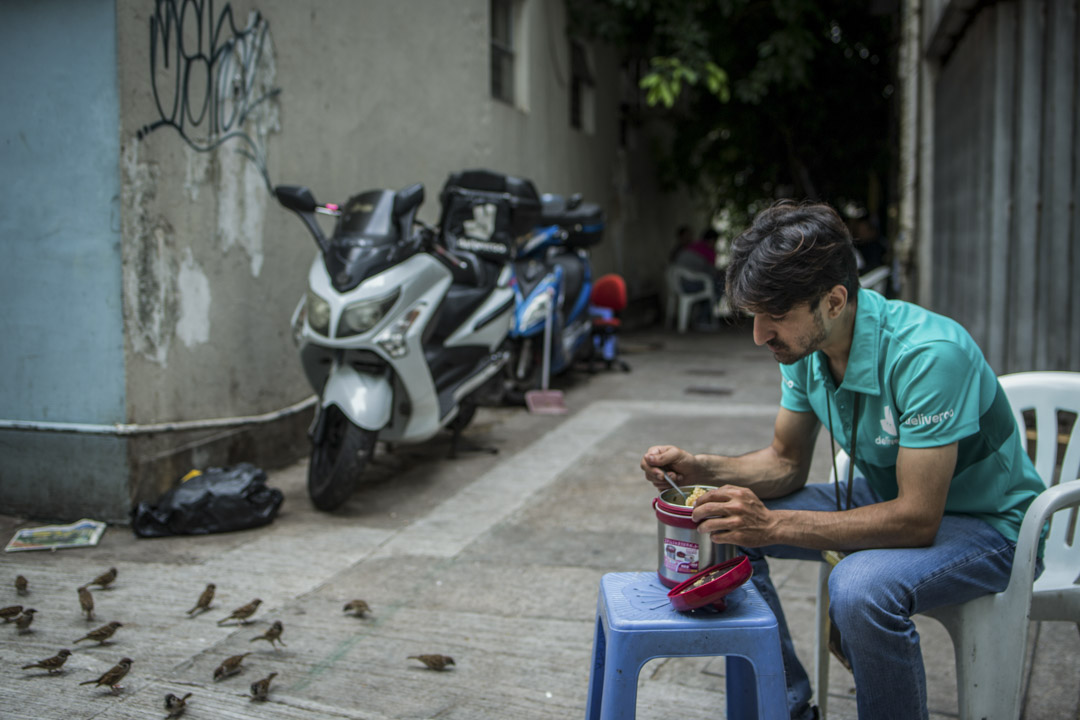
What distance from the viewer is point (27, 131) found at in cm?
434

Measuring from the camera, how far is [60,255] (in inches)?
171

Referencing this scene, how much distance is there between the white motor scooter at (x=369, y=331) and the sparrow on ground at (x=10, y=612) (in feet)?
5.19

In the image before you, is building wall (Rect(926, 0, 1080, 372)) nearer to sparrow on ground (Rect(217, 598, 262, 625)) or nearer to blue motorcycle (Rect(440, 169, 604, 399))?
blue motorcycle (Rect(440, 169, 604, 399))

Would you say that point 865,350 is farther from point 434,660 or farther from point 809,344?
point 434,660

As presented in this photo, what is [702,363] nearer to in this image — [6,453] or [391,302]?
[391,302]

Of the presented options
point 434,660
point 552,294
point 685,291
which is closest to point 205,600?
point 434,660

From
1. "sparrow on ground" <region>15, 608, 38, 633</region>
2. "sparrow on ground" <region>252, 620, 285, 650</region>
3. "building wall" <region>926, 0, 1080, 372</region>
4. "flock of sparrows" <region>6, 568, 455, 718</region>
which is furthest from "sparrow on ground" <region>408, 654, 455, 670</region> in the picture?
"building wall" <region>926, 0, 1080, 372</region>

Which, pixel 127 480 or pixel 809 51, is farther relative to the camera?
pixel 809 51

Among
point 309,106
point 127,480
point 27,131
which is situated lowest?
point 127,480

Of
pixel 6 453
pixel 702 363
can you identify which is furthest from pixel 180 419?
pixel 702 363

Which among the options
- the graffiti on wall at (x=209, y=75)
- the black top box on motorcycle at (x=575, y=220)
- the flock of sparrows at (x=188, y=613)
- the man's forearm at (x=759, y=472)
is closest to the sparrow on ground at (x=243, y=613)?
the flock of sparrows at (x=188, y=613)

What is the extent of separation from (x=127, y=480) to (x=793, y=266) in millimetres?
3438

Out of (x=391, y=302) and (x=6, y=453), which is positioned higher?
(x=391, y=302)

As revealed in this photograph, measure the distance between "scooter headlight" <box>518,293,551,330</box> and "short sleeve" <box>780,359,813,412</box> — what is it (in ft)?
15.7
